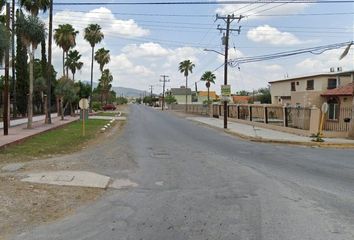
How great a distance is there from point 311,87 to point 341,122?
771 inches

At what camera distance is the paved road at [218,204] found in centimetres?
723

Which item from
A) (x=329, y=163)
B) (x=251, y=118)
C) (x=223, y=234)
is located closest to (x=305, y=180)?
(x=329, y=163)

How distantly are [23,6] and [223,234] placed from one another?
3424cm

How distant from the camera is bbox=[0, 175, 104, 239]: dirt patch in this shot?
7902mm

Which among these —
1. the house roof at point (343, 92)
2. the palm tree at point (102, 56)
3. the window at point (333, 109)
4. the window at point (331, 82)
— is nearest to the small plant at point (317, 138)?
the house roof at point (343, 92)

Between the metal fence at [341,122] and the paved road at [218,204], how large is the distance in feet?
66.1

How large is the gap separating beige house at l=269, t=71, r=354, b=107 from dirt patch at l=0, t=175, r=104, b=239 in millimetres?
32024

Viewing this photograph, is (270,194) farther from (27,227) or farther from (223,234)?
(27,227)

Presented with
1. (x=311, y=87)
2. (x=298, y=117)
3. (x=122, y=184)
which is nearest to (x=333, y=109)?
(x=298, y=117)

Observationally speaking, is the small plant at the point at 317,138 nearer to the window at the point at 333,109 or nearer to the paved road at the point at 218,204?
the window at the point at 333,109

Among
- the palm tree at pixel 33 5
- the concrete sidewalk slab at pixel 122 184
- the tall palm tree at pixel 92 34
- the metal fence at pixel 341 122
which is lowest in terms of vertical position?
the concrete sidewalk slab at pixel 122 184

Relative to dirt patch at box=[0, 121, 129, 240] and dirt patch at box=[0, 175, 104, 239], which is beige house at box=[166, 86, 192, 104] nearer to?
dirt patch at box=[0, 121, 129, 240]

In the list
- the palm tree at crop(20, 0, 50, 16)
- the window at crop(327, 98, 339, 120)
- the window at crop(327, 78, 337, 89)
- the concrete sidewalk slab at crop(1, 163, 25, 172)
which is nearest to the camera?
the concrete sidewalk slab at crop(1, 163, 25, 172)

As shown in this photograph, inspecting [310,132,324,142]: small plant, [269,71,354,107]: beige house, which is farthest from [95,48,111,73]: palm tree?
[310,132,324,142]: small plant
